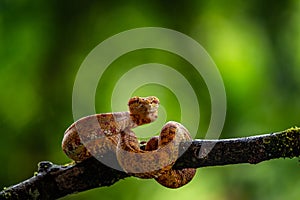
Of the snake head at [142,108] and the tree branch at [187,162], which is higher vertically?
the snake head at [142,108]

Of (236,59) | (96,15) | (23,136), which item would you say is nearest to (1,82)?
(23,136)

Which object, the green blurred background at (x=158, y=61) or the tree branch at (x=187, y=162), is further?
the green blurred background at (x=158, y=61)

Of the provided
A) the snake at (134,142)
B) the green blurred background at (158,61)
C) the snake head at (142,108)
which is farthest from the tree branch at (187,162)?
the green blurred background at (158,61)

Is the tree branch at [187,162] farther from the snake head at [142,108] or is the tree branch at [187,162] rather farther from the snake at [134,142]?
the snake head at [142,108]

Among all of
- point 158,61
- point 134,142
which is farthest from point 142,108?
point 158,61

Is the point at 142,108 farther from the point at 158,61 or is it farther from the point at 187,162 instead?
the point at 158,61

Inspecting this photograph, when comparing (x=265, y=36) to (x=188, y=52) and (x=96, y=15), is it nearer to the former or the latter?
(x=188, y=52)

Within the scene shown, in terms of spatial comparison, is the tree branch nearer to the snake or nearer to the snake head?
the snake
